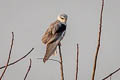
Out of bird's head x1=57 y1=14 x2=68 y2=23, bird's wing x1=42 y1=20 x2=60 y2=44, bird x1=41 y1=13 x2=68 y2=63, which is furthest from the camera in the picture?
bird's head x1=57 y1=14 x2=68 y2=23

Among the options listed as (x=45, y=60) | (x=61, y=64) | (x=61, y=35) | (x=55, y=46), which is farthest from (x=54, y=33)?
(x=61, y=64)

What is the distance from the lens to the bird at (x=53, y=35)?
343cm

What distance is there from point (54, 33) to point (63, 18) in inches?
24.4

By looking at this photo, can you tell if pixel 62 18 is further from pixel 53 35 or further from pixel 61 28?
pixel 53 35

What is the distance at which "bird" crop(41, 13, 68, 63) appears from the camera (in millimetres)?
3432

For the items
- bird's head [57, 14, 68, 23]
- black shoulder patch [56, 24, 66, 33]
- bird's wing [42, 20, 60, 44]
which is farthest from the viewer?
bird's head [57, 14, 68, 23]

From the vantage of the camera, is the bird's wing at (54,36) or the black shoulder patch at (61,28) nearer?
the bird's wing at (54,36)

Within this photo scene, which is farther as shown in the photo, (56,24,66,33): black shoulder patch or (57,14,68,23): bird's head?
(57,14,68,23): bird's head

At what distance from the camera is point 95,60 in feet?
6.52

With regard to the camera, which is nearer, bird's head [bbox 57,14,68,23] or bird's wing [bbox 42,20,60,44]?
bird's wing [bbox 42,20,60,44]

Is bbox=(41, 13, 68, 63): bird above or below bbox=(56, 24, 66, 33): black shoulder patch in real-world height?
above

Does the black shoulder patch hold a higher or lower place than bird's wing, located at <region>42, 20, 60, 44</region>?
lower

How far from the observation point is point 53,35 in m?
4.29

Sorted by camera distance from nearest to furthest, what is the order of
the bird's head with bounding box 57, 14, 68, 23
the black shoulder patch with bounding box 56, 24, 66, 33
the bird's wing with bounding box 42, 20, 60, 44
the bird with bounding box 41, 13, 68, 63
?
the bird with bounding box 41, 13, 68, 63 < the bird's wing with bounding box 42, 20, 60, 44 < the black shoulder patch with bounding box 56, 24, 66, 33 < the bird's head with bounding box 57, 14, 68, 23
